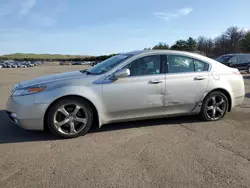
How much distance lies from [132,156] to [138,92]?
137 centimetres

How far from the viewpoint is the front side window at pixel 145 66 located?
4.66 metres

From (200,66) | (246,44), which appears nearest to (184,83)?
(200,66)

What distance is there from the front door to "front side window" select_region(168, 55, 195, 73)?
23 centimetres

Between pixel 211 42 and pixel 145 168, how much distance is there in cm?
10669

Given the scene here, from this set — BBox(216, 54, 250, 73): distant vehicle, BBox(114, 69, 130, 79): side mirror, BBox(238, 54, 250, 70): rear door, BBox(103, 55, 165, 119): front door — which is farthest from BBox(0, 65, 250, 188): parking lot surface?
BBox(238, 54, 250, 70): rear door

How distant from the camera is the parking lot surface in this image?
2904mm

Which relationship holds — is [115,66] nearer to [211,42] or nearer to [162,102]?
[162,102]

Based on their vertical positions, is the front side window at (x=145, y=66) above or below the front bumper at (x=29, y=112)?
above

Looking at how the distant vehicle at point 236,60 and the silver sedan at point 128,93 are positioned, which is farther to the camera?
the distant vehicle at point 236,60

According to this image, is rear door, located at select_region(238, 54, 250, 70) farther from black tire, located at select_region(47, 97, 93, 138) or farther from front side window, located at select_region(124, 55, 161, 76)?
black tire, located at select_region(47, 97, 93, 138)

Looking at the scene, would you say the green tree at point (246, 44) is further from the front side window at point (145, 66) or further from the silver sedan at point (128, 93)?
the front side window at point (145, 66)

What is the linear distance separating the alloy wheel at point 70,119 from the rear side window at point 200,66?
2.43 m

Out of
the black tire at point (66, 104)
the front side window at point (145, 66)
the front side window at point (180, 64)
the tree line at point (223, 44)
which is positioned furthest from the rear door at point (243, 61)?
the tree line at point (223, 44)

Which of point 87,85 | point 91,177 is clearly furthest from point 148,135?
point 91,177
